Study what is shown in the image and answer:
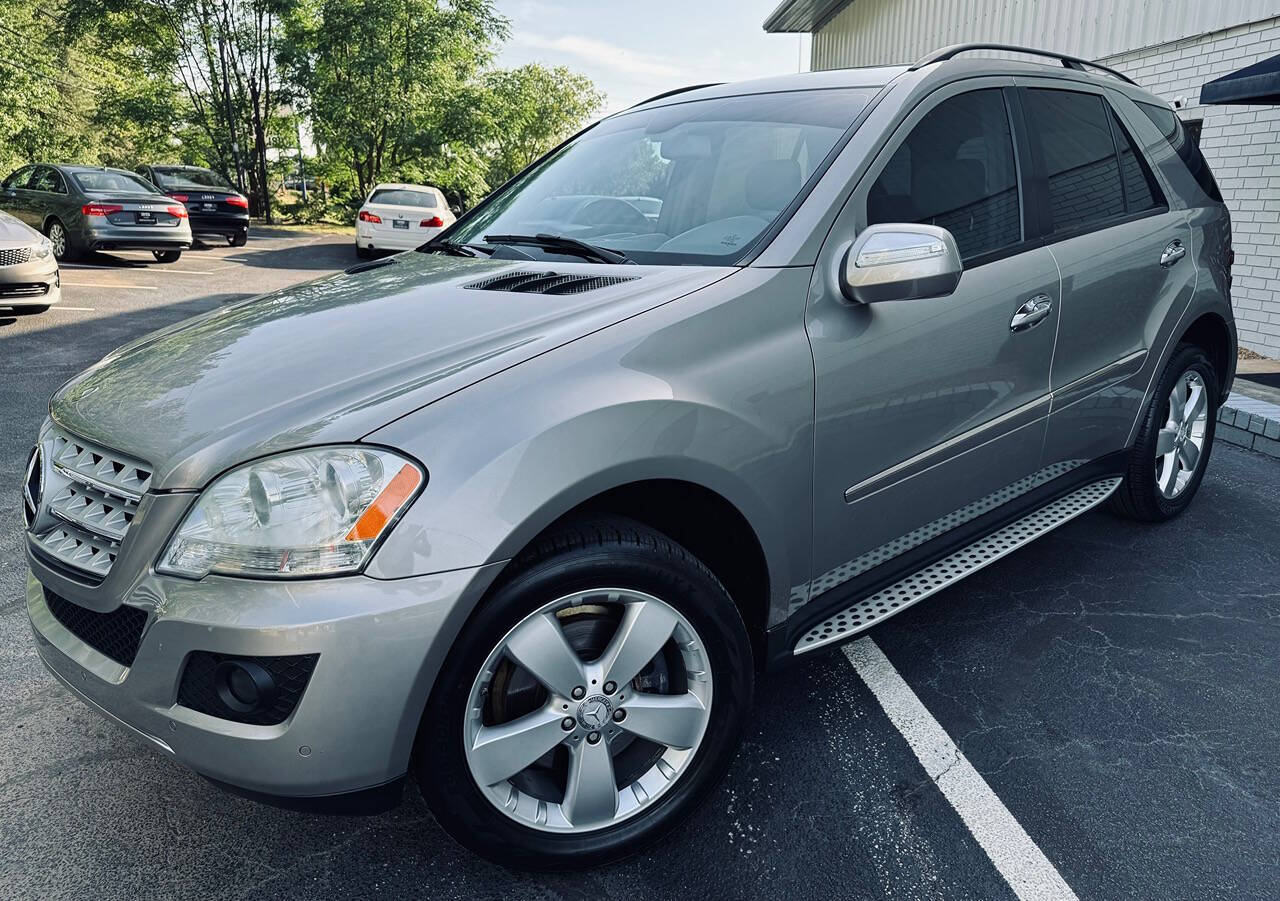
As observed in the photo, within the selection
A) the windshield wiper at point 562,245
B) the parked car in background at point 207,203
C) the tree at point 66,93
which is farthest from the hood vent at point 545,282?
the tree at point 66,93

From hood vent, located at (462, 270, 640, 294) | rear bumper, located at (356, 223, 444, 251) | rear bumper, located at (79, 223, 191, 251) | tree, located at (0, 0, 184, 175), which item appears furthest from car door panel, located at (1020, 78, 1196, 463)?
tree, located at (0, 0, 184, 175)

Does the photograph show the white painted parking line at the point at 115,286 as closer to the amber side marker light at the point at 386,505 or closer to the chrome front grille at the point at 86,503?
the chrome front grille at the point at 86,503

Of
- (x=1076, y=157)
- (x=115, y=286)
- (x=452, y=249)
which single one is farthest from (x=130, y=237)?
(x=1076, y=157)

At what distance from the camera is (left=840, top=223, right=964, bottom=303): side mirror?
2203 millimetres

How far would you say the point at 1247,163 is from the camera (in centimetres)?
865

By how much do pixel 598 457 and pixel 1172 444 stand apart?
123 inches

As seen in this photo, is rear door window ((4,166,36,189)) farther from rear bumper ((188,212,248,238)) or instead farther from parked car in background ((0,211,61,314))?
parked car in background ((0,211,61,314))

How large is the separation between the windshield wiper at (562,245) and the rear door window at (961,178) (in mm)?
700

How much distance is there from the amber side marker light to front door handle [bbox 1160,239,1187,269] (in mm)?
3095

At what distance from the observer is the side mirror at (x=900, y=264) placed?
7.23ft

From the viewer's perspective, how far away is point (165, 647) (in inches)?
65.3

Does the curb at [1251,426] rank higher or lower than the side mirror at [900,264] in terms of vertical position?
lower

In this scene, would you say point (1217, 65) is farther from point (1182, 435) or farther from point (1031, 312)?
point (1031, 312)

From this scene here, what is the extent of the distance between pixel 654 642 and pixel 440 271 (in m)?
1.33
